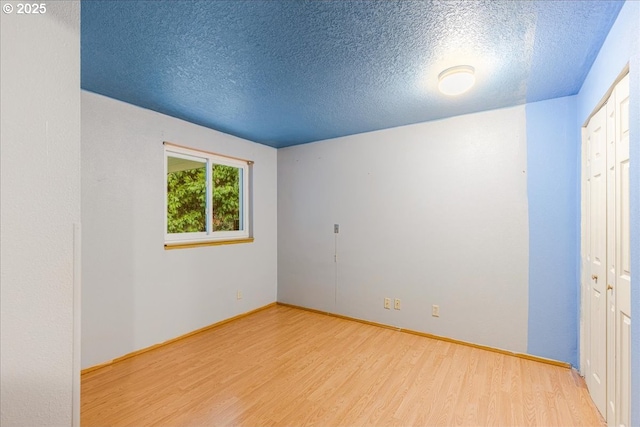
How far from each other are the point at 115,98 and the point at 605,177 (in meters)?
3.72

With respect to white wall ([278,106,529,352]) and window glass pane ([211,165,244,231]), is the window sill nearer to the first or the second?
window glass pane ([211,165,244,231])

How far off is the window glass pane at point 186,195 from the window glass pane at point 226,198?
0.46 ft

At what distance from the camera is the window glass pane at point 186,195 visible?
3.13 meters

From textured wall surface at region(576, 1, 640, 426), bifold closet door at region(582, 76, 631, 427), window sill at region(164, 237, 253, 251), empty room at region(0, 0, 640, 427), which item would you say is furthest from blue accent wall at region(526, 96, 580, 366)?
window sill at region(164, 237, 253, 251)

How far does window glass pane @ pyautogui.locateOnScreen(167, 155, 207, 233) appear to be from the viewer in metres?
3.13

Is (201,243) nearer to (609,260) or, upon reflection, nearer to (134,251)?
(134,251)

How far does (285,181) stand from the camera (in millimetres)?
4262

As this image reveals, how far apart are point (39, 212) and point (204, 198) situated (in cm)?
284

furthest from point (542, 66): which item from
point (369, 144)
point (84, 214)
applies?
point (84, 214)

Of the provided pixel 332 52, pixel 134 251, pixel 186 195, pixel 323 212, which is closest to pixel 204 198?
pixel 186 195

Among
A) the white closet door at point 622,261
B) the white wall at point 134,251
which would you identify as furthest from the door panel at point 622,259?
the white wall at point 134,251

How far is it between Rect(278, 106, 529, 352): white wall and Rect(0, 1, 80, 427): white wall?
2977 millimetres

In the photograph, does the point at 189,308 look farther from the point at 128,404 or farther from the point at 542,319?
the point at 542,319

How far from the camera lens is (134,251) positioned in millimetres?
2711
